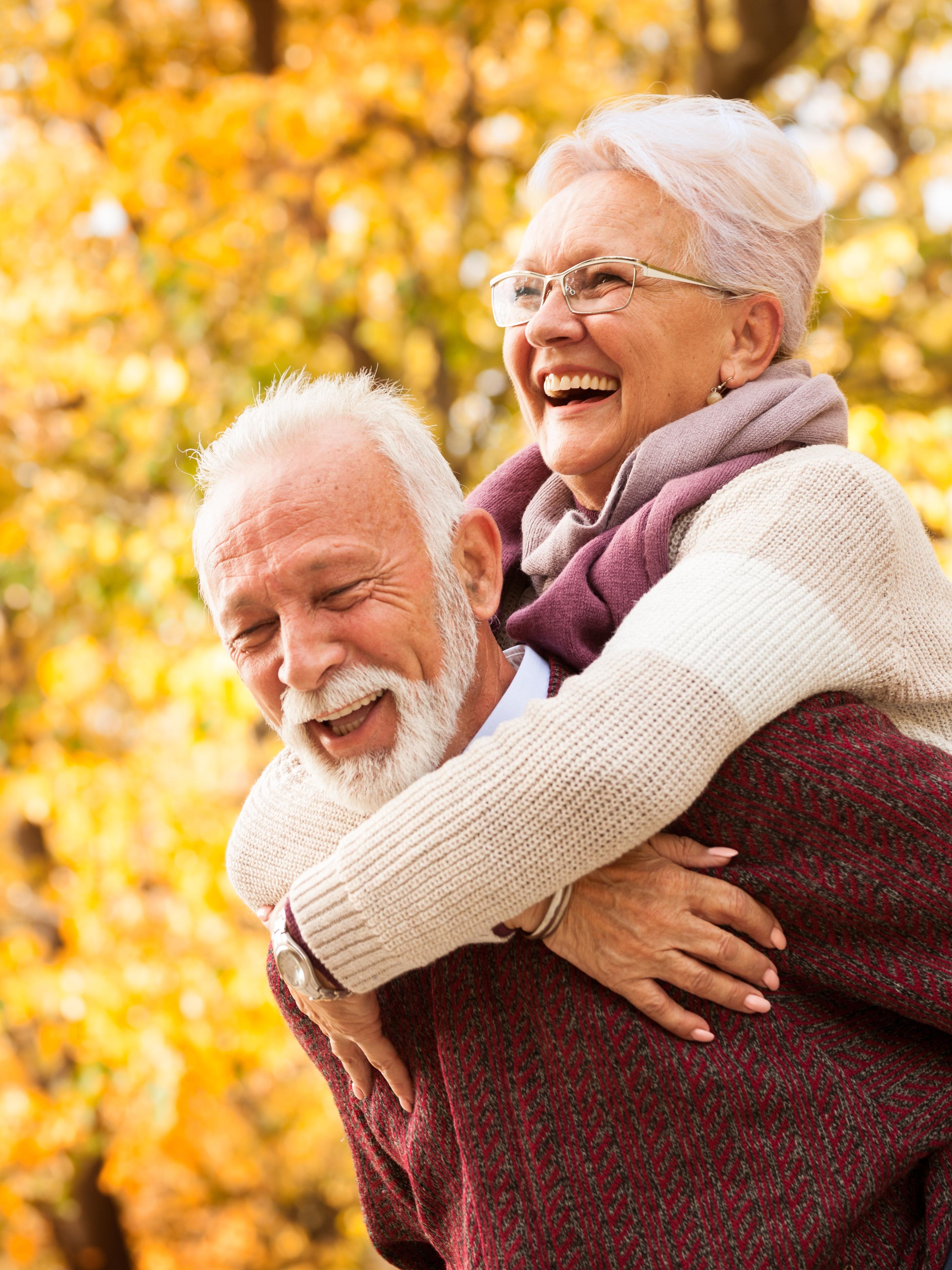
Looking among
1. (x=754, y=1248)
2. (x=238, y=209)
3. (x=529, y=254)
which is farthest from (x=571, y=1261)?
(x=238, y=209)

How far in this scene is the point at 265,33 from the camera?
217 inches

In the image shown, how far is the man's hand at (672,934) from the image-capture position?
5.13ft

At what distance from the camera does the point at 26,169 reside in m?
6.29

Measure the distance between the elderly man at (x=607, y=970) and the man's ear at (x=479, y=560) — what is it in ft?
0.11

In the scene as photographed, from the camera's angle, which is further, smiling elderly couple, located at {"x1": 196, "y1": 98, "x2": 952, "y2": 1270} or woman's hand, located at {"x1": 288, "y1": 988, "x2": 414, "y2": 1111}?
woman's hand, located at {"x1": 288, "y1": 988, "x2": 414, "y2": 1111}

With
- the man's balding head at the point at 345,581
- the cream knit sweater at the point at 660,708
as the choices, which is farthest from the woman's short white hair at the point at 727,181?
the man's balding head at the point at 345,581

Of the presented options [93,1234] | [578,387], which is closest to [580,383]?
[578,387]

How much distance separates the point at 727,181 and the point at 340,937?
1.32 meters

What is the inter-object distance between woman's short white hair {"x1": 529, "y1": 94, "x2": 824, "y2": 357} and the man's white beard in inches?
26.5

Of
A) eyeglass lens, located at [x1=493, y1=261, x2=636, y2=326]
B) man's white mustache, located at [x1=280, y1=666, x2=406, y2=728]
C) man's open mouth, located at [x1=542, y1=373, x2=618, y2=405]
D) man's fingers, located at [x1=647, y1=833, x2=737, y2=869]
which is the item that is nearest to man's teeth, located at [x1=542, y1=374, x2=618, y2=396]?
man's open mouth, located at [x1=542, y1=373, x2=618, y2=405]

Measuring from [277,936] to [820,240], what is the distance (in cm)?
147

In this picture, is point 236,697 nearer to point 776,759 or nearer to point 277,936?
point 277,936

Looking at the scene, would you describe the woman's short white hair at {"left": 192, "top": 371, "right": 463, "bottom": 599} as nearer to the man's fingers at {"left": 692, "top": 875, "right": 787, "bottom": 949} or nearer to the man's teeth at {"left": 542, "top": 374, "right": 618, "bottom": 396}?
the man's teeth at {"left": 542, "top": 374, "right": 618, "bottom": 396}

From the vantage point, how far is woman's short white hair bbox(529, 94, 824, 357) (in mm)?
1861
